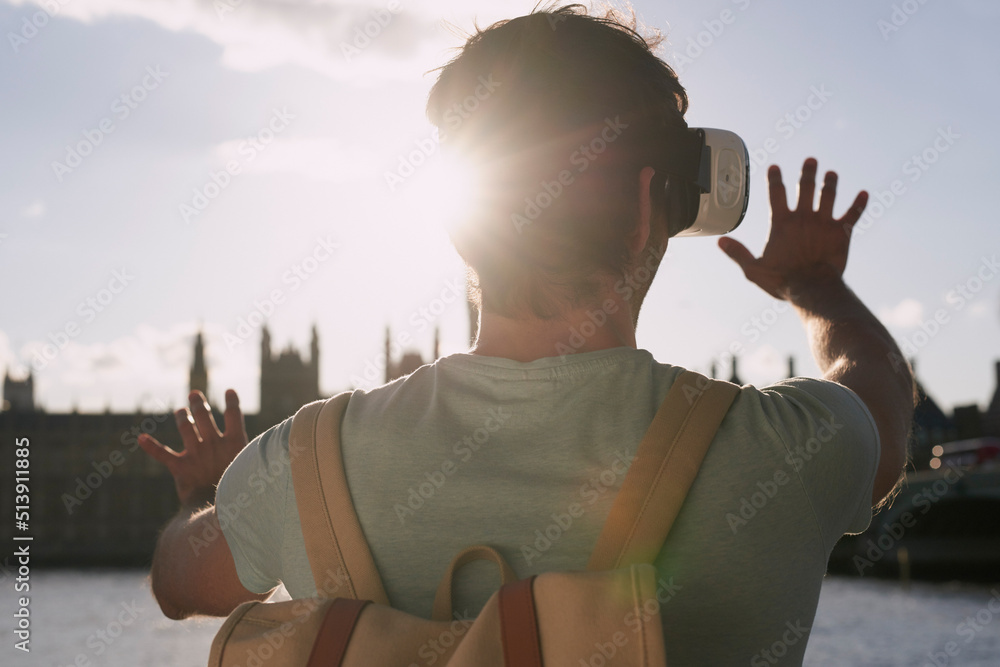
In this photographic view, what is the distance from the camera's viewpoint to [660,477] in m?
1.03

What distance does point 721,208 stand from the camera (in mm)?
1370

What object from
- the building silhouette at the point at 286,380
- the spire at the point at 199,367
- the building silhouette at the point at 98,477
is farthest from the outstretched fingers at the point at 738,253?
the spire at the point at 199,367

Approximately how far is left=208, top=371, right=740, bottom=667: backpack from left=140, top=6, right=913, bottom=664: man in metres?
0.03

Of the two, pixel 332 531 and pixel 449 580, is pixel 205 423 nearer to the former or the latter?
pixel 332 531

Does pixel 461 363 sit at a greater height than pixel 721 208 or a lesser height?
lesser

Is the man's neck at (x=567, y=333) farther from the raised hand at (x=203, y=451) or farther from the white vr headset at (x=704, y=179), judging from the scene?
the raised hand at (x=203, y=451)

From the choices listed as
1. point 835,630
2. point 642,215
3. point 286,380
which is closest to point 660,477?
point 642,215

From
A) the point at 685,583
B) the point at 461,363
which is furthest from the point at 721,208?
the point at 685,583

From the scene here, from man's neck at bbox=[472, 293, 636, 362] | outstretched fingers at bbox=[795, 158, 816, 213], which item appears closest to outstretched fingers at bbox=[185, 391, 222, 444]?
man's neck at bbox=[472, 293, 636, 362]

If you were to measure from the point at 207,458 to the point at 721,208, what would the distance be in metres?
0.92

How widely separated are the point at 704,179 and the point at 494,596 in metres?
0.70

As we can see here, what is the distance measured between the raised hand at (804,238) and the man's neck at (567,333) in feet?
1.50

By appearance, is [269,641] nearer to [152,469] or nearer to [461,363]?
[461,363]

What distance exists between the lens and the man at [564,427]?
108cm
